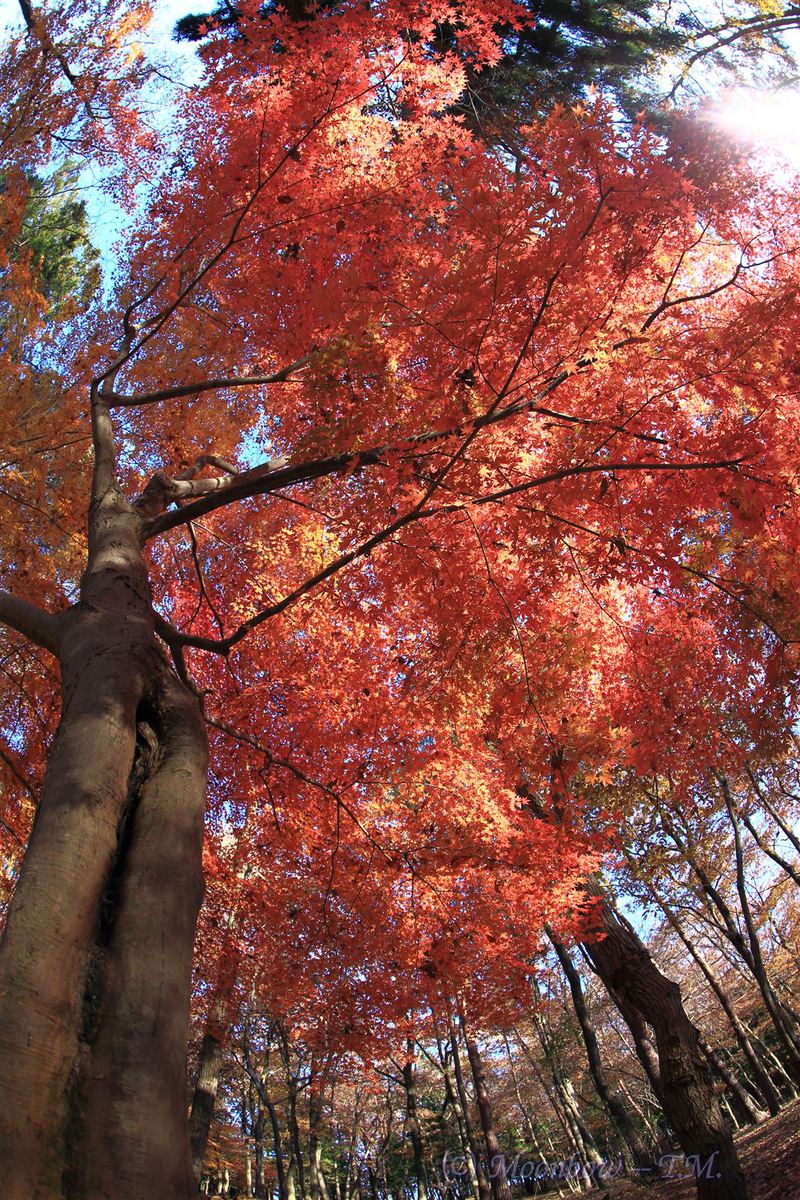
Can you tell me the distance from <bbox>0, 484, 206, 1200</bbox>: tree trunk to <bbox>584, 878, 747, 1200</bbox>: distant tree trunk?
6219 mm

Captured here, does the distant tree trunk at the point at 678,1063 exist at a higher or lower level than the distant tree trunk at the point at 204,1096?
lower

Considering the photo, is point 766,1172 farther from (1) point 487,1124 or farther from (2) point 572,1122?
(2) point 572,1122

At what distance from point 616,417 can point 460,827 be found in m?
5.73

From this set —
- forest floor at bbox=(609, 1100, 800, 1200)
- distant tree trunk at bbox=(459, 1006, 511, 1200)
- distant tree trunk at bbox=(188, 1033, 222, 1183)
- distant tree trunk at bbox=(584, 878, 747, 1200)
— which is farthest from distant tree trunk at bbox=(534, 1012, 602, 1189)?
distant tree trunk at bbox=(584, 878, 747, 1200)

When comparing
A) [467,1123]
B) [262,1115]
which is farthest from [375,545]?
[262,1115]

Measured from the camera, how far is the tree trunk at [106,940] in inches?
83.3

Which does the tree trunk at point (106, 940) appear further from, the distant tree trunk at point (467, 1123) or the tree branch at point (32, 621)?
the distant tree trunk at point (467, 1123)

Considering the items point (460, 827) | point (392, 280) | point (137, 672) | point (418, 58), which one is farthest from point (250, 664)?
point (418, 58)

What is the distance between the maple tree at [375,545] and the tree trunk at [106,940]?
0.5 inches

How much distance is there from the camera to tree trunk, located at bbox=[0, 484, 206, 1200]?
2.12 meters

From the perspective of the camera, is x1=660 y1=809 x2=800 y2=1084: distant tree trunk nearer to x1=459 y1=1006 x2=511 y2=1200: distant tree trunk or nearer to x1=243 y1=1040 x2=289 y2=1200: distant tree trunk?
x1=459 y1=1006 x2=511 y2=1200: distant tree trunk

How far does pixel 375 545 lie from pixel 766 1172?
960 centimetres

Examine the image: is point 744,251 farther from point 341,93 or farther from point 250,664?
point 250,664

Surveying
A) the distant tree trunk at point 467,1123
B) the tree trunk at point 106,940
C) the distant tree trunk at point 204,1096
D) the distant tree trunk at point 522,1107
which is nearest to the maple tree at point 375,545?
the tree trunk at point 106,940
